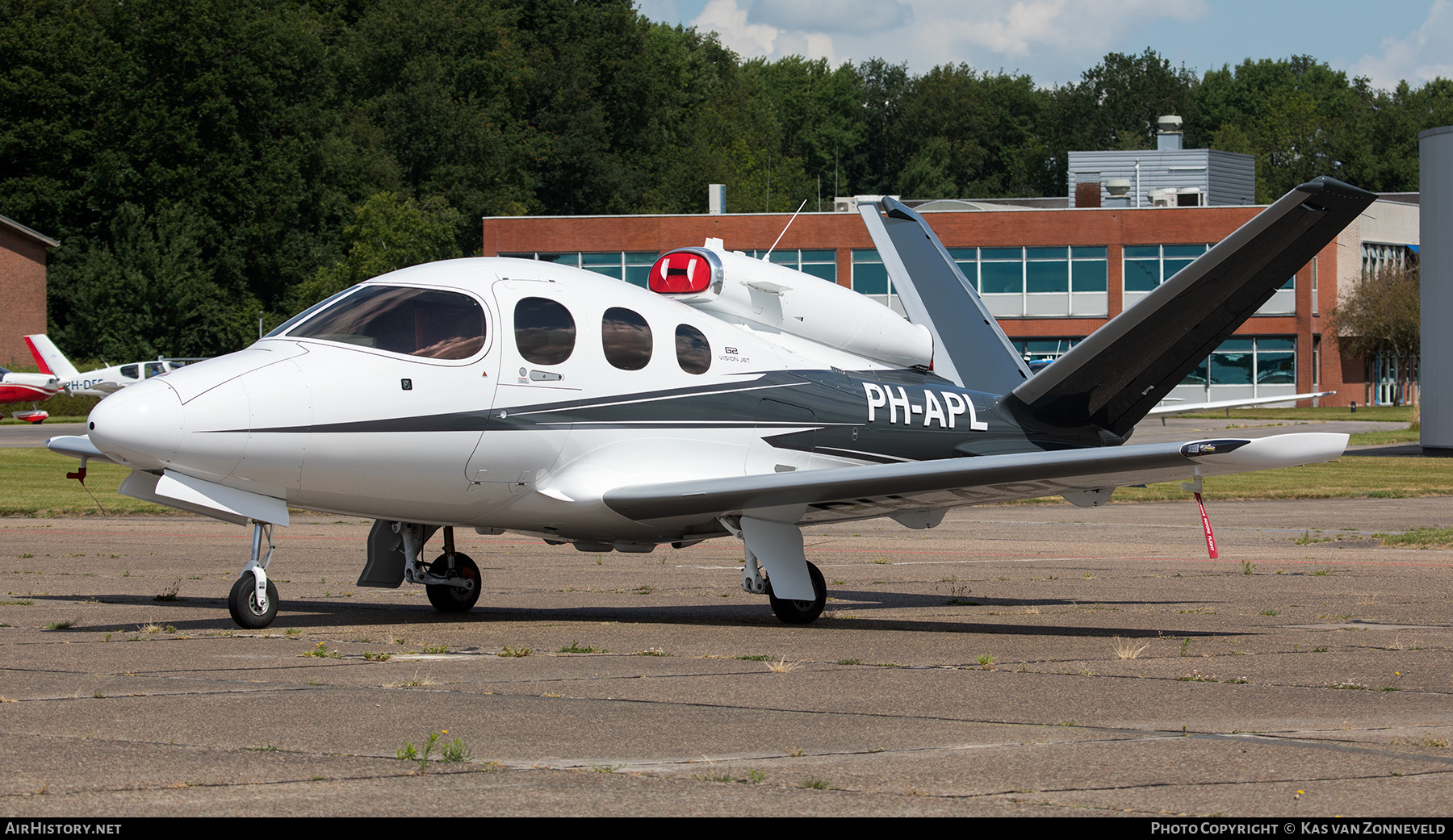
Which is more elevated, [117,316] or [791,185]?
[791,185]

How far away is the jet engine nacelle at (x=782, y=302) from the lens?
13.5 meters

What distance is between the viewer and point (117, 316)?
7969cm

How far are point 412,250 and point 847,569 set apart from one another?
63.1m

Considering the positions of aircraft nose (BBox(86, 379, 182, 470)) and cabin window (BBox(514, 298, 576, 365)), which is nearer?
aircraft nose (BBox(86, 379, 182, 470))

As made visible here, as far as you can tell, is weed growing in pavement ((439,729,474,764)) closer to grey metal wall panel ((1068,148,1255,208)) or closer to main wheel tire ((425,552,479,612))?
main wheel tire ((425,552,479,612))

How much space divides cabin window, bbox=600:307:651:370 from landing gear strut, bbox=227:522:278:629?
303cm

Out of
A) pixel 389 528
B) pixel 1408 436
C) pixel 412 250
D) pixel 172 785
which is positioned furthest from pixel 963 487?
pixel 412 250

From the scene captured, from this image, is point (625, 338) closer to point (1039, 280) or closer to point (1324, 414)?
point (1039, 280)

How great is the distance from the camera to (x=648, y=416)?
1226 centimetres

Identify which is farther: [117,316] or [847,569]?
[117,316]

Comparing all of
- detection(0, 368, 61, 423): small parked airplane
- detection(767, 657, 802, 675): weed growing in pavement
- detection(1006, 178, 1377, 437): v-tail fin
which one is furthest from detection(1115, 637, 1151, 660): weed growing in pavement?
detection(0, 368, 61, 423): small parked airplane

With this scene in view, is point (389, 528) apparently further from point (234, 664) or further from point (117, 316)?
point (117, 316)

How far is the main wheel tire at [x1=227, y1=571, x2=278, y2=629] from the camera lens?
36.1 ft

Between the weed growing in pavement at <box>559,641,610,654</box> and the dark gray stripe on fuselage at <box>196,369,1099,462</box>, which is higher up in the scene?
the dark gray stripe on fuselage at <box>196,369,1099,462</box>
